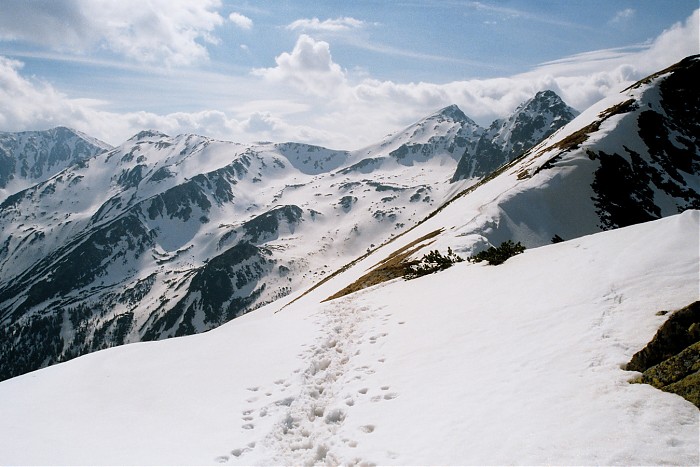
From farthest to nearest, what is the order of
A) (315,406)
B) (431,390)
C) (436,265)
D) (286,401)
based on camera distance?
(436,265), (286,401), (315,406), (431,390)

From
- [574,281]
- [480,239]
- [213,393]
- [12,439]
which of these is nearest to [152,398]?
[213,393]

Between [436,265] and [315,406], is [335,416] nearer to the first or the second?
[315,406]

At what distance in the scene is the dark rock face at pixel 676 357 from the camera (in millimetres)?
7391

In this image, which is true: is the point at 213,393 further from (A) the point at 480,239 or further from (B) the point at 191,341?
(A) the point at 480,239

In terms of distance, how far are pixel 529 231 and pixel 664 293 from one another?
2749 centimetres

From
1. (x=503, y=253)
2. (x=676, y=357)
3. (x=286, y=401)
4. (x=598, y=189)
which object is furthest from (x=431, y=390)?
(x=598, y=189)

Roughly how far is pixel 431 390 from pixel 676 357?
576cm

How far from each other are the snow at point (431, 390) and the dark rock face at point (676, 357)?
277 mm

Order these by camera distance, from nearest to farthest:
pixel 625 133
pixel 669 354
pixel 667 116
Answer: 1. pixel 669 354
2. pixel 625 133
3. pixel 667 116

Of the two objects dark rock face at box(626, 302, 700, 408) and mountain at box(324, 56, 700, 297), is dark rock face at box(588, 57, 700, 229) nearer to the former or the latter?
mountain at box(324, 56, 700, 297)

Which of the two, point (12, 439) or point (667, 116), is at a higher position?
point (667, 116)

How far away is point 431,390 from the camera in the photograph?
10797 mm

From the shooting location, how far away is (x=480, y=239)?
33.1m

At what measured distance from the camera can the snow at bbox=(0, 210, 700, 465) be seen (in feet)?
25.2
